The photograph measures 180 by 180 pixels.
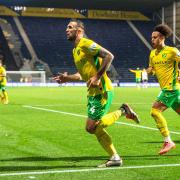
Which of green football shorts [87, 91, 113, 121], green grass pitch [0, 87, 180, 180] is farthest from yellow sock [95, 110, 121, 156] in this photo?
green grass pitch [0, 87, 180, 180]

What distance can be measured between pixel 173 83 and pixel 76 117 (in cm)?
789

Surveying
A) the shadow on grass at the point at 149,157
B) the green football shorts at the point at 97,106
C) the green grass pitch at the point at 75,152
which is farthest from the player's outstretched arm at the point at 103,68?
the shadow on grass at the point at 149,157

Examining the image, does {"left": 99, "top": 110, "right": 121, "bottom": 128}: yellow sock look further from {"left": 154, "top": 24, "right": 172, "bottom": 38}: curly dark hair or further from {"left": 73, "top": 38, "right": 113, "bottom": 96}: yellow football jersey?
{"left": 154, "top": 24, "right": 172, "bottom": 38}: curly dark hair

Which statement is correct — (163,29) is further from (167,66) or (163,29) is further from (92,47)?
(92,47)

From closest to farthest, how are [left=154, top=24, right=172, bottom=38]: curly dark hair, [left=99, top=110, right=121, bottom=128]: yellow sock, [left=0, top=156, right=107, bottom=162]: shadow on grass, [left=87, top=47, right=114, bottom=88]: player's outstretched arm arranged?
[left=87, top=47, right=114, bottom=88]: player's outstretched arm → [left=99, top=110, right=121, bottom=128]: yellow sock → [left=0, top=156, right=107, bottom=162]: shadow on grass → [left=154, top=24, right=172, bottom=38]: curly dark hair

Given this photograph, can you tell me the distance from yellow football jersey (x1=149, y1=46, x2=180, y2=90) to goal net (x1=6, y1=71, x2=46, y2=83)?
1792 inches

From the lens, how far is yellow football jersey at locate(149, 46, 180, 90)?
8867 millimetres

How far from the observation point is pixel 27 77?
56062 millimetres

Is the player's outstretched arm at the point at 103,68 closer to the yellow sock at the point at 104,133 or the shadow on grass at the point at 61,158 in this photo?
the yellow sock at the point at 104,133

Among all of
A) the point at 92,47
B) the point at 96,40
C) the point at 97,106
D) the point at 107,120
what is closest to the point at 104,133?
the point at 107,120

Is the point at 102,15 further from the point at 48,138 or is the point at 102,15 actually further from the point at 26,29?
the point at 48,138

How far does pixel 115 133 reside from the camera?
12.0 metres

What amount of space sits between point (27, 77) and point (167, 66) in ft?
157

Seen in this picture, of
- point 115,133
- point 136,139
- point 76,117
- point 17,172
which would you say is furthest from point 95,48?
point 76,117
